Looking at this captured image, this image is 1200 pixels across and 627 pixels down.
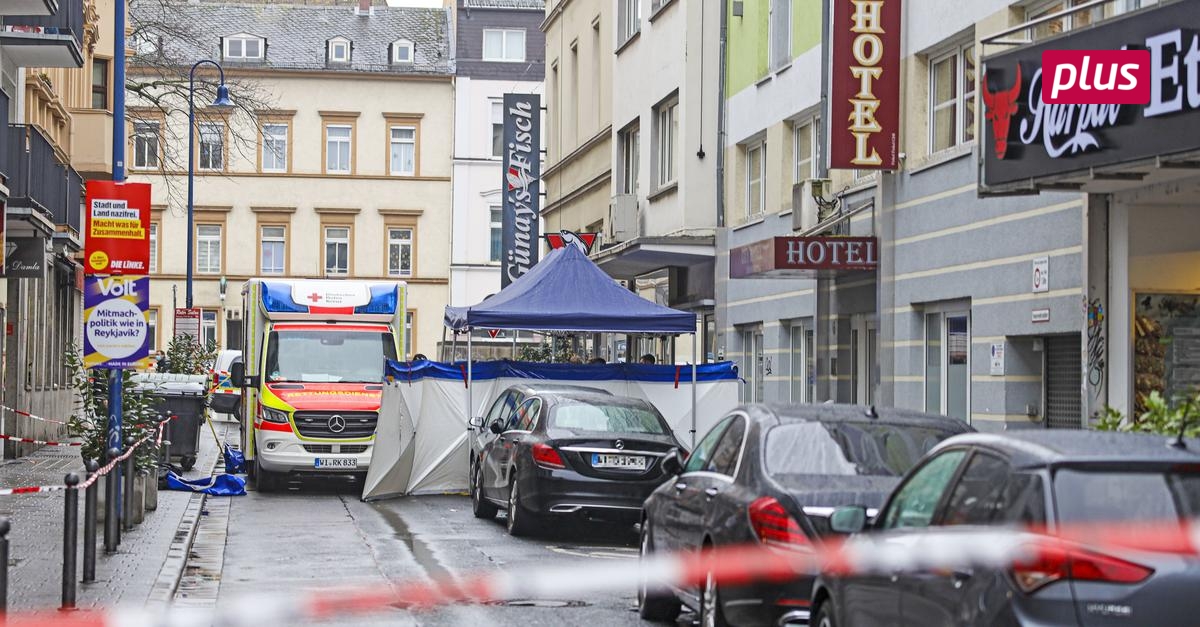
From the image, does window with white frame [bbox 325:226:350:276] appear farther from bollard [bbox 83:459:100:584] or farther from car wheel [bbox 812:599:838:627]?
car wheel [bbox 812:599:838:627]

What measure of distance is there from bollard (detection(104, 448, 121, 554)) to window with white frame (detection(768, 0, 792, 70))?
14709 millimetres

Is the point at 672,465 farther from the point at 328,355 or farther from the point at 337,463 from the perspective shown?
the point at 328,355

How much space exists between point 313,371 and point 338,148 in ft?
145

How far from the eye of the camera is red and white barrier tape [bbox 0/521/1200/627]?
6160 mm

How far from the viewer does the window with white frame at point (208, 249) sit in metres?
66.1

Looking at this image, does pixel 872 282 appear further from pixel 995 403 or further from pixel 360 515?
pixel 360 515

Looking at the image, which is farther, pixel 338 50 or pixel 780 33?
pixel 338 50

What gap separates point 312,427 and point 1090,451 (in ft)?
58.0

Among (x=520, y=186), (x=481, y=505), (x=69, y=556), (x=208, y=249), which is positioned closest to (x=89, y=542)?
(x=69, y=556)

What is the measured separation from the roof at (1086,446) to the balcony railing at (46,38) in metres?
21.1

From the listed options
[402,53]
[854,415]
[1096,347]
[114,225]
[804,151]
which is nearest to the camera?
[854,415]

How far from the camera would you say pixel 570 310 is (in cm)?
2259

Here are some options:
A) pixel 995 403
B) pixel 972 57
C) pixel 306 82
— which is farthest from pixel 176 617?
pixel 306 82

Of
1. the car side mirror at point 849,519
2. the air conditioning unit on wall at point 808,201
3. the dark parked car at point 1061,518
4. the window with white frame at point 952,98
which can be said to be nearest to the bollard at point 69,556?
the car side mirror at point 849,519
